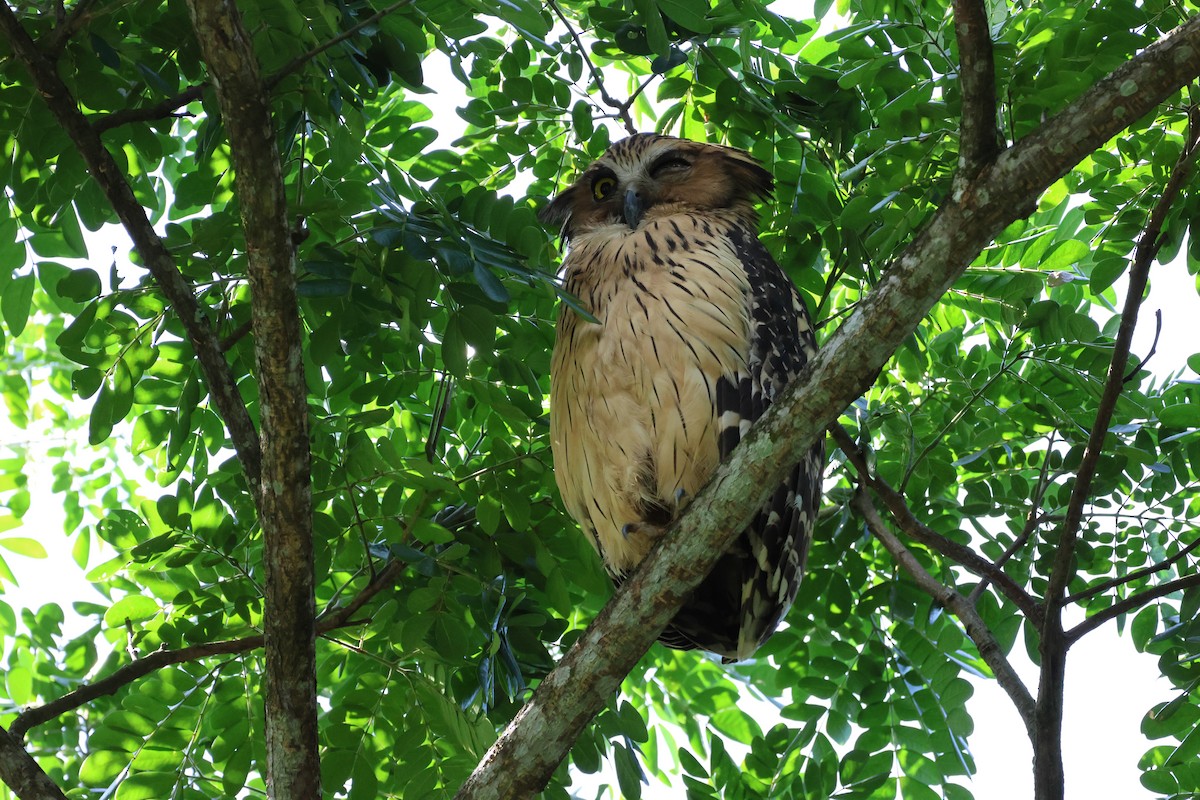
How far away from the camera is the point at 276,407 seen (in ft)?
7.52

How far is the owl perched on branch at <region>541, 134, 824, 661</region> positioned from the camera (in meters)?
2.88

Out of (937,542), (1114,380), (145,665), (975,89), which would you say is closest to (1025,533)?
(937,542)

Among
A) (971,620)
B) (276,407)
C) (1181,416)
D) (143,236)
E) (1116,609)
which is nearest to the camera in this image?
(276,407)

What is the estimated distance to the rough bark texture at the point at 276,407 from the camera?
204 centimetres

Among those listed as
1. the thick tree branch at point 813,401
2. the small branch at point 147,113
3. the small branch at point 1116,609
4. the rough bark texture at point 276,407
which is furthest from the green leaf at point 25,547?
the small branch at point 1116,609

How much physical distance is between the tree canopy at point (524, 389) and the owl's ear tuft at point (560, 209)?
7.3 inches

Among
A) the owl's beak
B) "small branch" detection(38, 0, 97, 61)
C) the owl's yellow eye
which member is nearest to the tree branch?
the owl's beak

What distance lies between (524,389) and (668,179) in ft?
2.76

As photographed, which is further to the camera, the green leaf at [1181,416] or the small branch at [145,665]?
the green leaf at [1181,416]

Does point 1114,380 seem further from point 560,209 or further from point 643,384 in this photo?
point 560,209

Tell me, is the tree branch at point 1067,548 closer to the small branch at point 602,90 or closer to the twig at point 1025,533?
the twig at point 1025,533

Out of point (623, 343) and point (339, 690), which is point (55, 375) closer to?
point (339, 690)

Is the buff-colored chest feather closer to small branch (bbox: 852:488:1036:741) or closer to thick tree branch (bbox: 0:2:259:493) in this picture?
small branch (bbox: 852:488:1036:741)

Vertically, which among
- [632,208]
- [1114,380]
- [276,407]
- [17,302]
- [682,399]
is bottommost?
[276,407]
